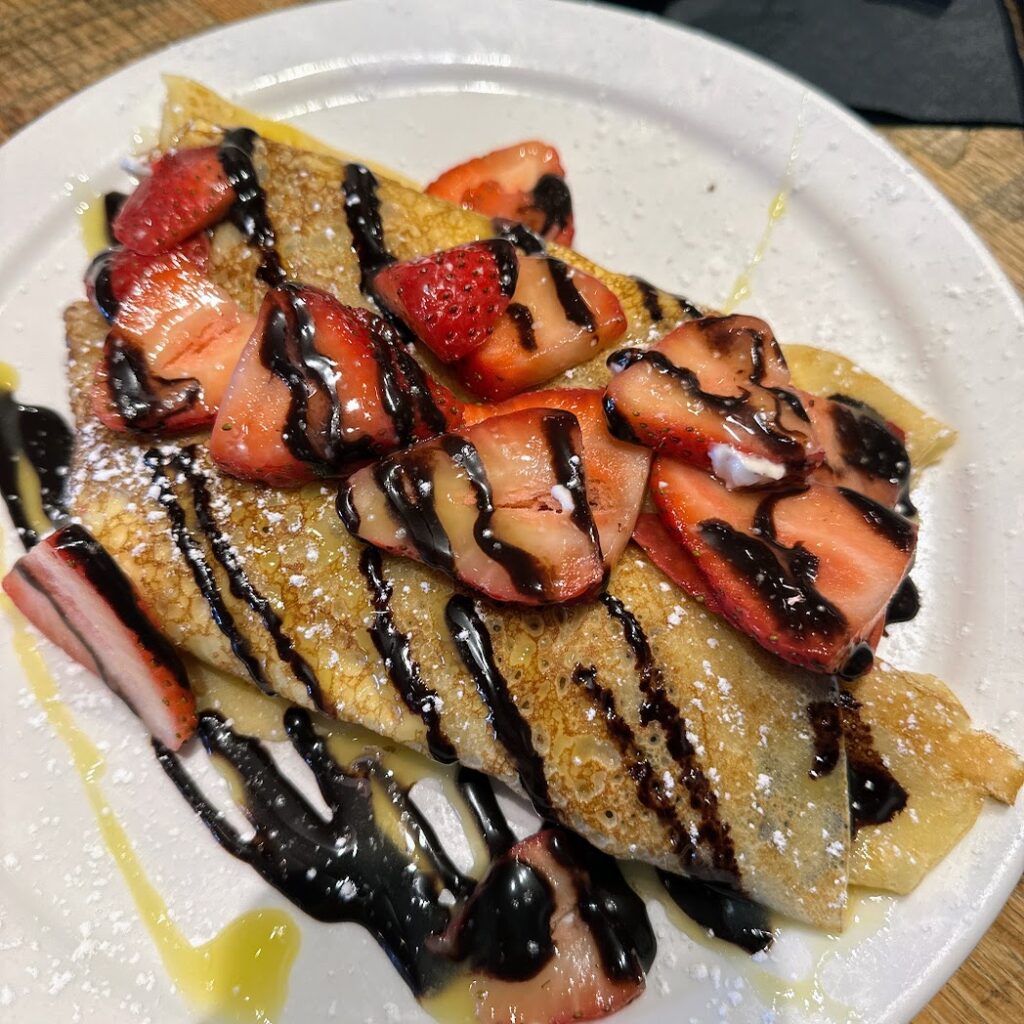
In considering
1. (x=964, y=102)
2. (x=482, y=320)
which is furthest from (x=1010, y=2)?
(x=482, y=320)

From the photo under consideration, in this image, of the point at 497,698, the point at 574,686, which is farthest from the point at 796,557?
the point at 497,698

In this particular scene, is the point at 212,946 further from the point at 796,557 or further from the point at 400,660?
the point at 796,557

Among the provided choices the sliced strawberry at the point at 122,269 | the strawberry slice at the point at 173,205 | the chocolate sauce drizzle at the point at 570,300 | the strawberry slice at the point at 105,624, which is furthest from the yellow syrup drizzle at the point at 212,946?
the chocolate sauce drizzle at the point at 570,300

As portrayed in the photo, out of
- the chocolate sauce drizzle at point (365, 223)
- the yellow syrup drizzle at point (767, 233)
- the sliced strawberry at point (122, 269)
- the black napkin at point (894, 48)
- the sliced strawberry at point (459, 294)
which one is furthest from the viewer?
the black napkin at point (894, 48)

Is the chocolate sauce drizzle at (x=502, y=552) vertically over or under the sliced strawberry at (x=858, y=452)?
under

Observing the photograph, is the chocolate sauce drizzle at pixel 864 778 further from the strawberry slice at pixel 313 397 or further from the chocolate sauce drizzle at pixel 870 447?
the strawberry slice at pixel 313 397

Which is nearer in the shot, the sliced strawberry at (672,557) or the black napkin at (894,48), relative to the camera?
the sliced strawberry at (672,557)
